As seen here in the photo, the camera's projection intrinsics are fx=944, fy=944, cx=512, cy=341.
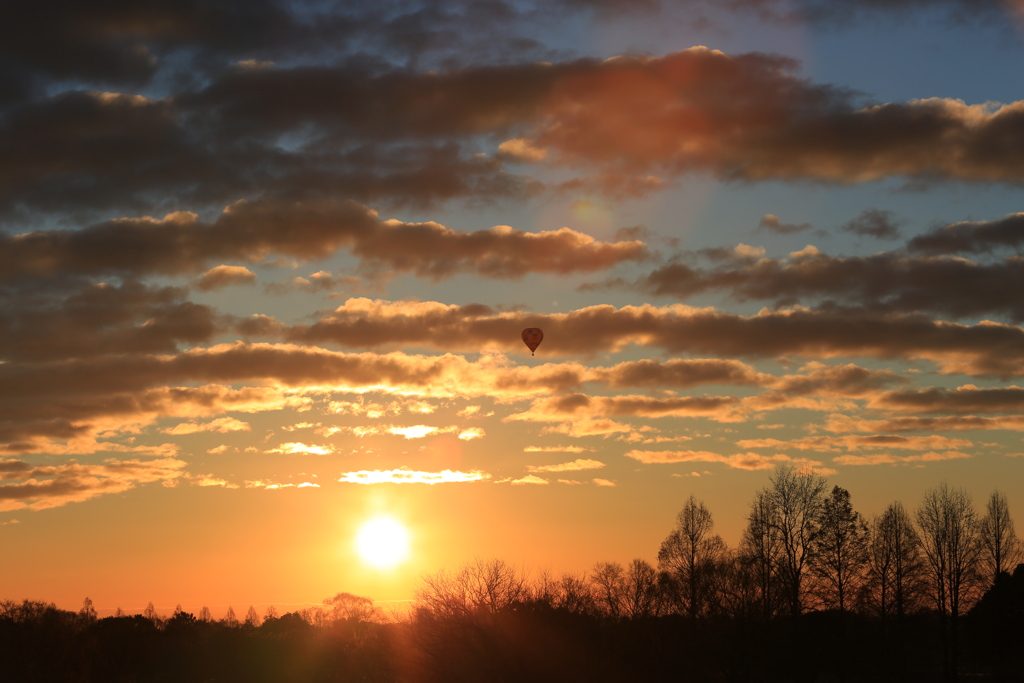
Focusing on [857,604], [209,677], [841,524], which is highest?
[841,524]

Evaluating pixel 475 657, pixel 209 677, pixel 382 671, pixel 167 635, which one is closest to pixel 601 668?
pixel 475 657

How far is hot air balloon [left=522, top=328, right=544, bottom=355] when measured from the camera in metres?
94.2

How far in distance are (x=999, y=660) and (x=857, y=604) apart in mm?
20826

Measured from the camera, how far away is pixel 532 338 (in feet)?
311

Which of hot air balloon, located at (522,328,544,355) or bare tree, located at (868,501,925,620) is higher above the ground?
hot air balloon, located at (522,328,544,355)

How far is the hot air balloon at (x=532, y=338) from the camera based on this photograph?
94250 millimetres

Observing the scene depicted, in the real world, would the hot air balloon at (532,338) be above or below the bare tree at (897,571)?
above

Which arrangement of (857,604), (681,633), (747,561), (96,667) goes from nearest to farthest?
(857,604) < (747,561) < (681,633) < (96,667)

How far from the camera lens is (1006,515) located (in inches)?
3888

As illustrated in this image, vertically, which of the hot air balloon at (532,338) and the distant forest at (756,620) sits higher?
the hot air balloon at (532,338)

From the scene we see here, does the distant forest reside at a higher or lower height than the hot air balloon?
lower

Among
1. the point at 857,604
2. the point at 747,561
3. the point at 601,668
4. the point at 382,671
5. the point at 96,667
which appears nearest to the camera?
the point at 601,668

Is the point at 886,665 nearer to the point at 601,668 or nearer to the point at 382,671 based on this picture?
the point at 601,668

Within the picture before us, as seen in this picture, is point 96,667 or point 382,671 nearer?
point 382,671
